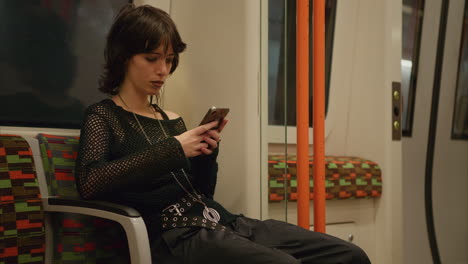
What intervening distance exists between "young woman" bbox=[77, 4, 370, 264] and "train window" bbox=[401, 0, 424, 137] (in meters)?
2.20

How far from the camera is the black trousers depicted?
3.66ft

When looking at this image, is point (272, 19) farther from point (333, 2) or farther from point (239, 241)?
point (333, 2)

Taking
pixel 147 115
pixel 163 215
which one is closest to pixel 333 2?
pixel 147 115

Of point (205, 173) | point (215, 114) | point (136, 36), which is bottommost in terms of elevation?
point (205, 173)

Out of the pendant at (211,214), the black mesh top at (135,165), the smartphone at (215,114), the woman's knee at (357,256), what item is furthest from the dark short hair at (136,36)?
the woman's knee at (357,256)

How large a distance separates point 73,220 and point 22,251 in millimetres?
165

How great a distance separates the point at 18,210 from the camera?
1.32m

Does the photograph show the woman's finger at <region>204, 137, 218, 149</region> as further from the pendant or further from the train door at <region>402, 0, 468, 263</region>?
the train door at <region>402, 0, 468, 263</region>

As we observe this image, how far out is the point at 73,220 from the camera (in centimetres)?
136

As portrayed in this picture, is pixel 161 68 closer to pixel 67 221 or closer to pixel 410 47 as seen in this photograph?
pixel 67 221

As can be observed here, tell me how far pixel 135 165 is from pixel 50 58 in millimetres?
864

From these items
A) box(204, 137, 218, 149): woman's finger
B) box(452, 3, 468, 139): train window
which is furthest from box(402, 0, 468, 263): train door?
box(204, 137, 218, 149): woman's finger

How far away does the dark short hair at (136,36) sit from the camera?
1375mm

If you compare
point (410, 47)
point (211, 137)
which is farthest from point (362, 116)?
point (211, 137)
